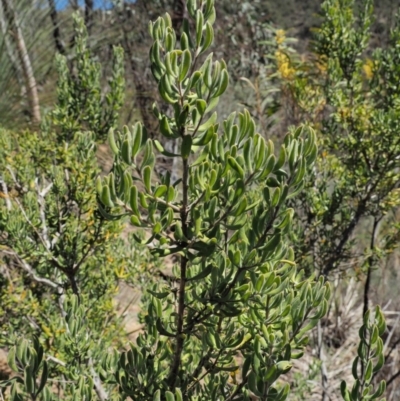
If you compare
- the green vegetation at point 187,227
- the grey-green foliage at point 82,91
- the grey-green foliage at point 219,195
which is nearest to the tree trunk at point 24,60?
the green vegetation at point 187,227

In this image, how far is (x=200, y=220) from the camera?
797 mm

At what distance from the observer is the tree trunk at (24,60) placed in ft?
12.5

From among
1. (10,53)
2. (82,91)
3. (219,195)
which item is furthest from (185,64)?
(10,53)

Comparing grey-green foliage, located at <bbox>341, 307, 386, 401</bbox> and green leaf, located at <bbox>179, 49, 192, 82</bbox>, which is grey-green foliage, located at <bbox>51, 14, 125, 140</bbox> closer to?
green leaf, located at <bbox>179, 49, 192, 82</bbox>

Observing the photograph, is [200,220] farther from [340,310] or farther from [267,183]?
[340,310]

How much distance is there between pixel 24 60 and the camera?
4027 millimetres

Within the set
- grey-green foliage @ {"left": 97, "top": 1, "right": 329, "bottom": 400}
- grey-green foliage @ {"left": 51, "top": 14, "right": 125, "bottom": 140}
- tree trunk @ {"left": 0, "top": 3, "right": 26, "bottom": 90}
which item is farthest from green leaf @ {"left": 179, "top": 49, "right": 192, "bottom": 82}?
tree trunk @ {"left": 0, "top": 3, "right": 26, "bottom": 90}

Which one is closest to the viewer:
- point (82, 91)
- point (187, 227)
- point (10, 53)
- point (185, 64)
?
point (185, 64)

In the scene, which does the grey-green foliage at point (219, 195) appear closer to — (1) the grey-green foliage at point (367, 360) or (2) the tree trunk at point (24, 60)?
(1) the grey-green foliage at point (367, 360)

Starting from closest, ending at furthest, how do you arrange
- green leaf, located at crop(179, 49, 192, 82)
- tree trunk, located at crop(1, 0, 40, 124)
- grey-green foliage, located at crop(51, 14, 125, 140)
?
green leaf, located at crop(179, 49, 192, 82), grey-green foliage, located at crop(51, 14, 125, 140), tree trunk, located at crop(1, 0, 40, 124)

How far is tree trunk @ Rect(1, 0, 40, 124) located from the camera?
150 inches

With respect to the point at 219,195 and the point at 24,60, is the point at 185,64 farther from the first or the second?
the point at 24,60

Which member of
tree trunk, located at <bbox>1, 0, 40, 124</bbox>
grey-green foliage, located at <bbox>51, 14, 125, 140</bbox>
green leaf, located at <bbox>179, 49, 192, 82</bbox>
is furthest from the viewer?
tree trunk, located at <bbox>1, 0, 40, 124</bbox>

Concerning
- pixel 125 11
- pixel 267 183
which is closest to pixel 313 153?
pixel 267 183
